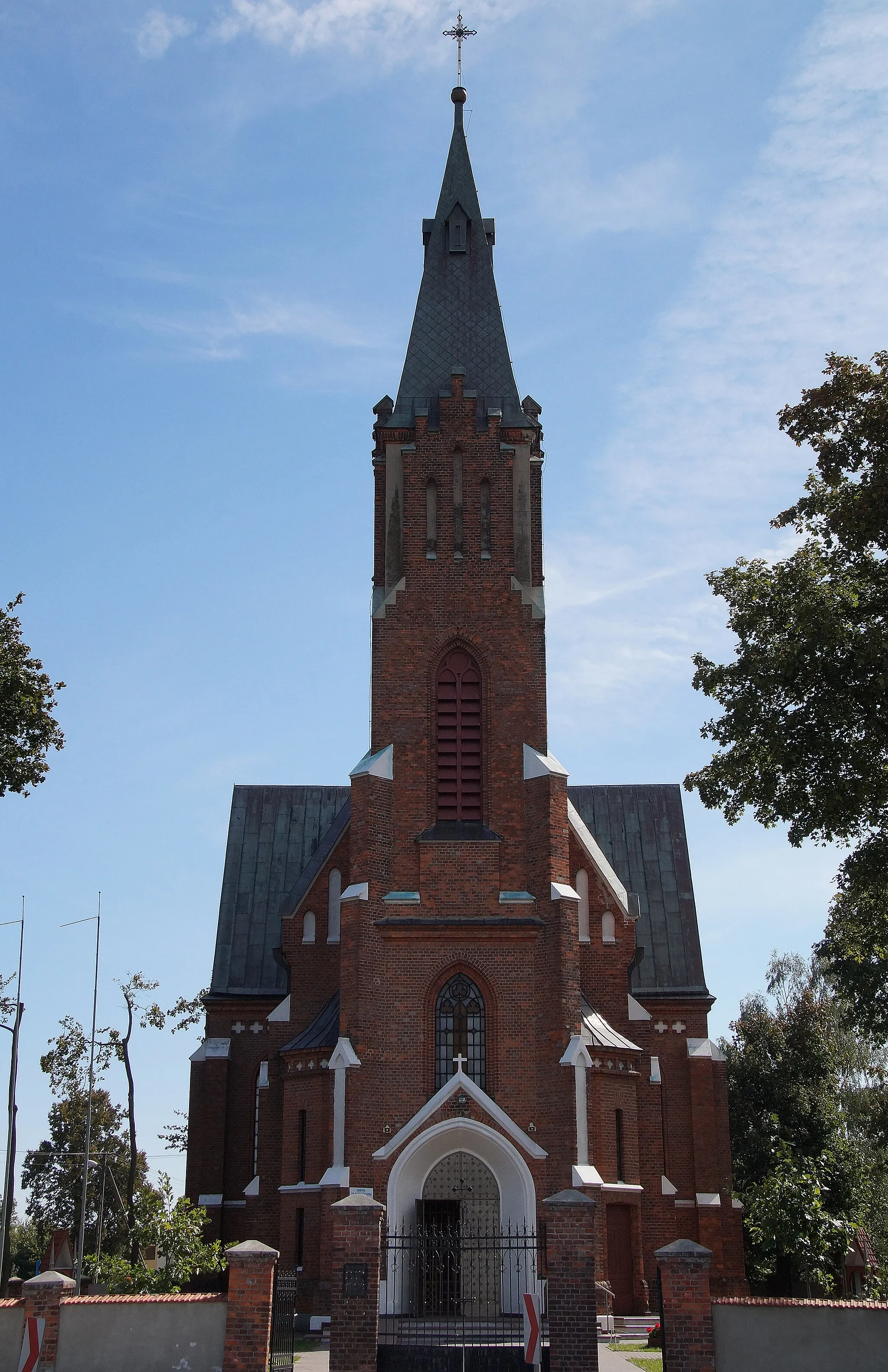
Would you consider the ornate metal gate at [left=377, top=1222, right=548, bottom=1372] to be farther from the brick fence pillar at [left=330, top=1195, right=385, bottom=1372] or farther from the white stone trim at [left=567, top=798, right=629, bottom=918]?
the white stone trim at [left=567, top=798, right=629, bottom=918]

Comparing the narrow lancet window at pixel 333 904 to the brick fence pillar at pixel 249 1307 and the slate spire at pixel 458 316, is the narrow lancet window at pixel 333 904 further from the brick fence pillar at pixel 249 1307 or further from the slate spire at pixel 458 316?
the brick fence pillar at pixel 249 1307

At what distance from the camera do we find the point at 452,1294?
26453 mm

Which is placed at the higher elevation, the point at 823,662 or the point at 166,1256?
the point at 823,662

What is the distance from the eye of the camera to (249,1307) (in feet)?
58.6

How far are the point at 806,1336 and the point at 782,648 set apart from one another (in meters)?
9.39

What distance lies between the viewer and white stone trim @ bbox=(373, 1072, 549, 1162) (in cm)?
2762

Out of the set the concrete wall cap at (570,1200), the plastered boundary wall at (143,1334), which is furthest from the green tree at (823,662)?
the plastered boundary wall at (143,1334)

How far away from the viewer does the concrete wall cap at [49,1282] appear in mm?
18312

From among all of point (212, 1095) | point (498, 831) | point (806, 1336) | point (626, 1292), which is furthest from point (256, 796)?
point (806, 1336)

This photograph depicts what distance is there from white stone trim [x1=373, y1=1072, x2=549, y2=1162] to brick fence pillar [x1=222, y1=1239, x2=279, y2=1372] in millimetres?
9781

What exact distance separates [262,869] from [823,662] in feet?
77.1

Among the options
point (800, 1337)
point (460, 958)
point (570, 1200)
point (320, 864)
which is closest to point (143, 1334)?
point (570, 1200)

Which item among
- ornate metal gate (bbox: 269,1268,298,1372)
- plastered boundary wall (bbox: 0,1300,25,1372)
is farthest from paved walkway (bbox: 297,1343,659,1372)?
plastered boundary wall (bbox: 0,1300,25,1372)

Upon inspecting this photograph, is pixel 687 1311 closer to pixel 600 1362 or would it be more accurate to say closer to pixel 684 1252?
pixel 684 1252
